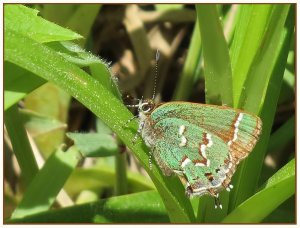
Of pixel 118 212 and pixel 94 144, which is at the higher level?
pixel 94 144

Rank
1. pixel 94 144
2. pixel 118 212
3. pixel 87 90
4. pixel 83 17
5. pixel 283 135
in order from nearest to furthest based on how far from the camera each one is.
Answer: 1. pixel 87 90
2. pixel 118 212
3. pixel 94 144
4. pixel 83 17
5. pixel 283 135

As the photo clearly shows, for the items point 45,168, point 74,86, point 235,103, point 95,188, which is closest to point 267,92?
point 235,103

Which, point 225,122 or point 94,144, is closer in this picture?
point 225,122

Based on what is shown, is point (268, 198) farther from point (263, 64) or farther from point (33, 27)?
point (33, 27)

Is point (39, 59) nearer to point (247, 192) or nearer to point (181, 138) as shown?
point (181, 138)

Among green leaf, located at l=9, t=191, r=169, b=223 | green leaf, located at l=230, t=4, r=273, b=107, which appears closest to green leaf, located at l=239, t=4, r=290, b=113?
green leaf, located at l=230, t=4, r=273, b=107

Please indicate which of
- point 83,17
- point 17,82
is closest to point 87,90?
point 17,82

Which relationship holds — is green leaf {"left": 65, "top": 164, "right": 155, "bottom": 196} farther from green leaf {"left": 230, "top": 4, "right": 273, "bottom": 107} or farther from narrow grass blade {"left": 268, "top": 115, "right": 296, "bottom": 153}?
green leaf {"left": 230, "top": 4, "right": 273, "bottom": 107}
